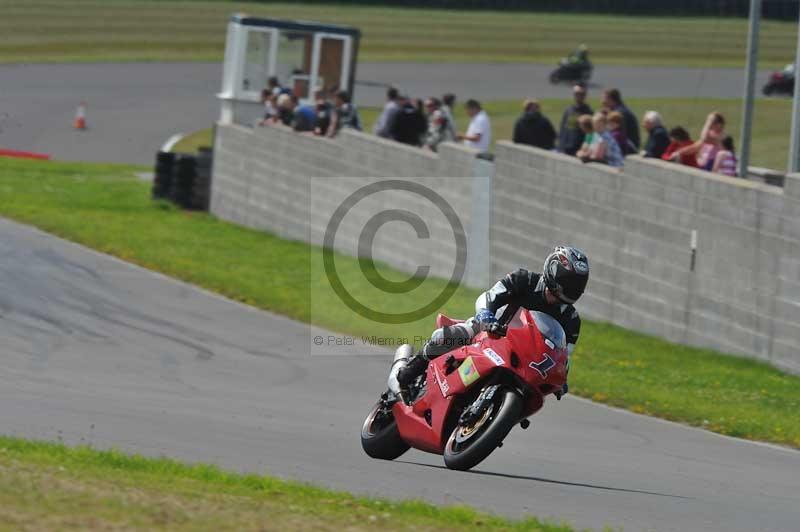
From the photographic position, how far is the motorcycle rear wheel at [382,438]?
938cm

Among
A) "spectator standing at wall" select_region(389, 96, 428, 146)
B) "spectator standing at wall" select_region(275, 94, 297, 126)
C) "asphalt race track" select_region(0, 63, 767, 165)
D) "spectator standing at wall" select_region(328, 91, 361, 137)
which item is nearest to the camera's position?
"spectator standing at wall" select_region(389, 96, 428, 146)

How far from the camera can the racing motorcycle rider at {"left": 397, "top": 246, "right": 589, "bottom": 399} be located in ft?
27.8

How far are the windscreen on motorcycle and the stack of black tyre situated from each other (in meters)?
17.6

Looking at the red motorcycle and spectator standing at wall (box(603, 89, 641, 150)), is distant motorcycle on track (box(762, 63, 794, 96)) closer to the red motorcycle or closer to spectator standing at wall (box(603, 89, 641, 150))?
spectator standing at wall (box(603, 89, 641, 150))

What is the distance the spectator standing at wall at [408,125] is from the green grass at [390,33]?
95.8ft

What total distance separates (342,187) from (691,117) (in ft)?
57.5

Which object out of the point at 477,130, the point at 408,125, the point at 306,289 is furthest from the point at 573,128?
the point at 306,289

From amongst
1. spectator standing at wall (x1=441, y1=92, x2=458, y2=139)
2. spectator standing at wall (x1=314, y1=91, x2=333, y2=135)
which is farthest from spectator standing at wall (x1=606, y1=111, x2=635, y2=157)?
spectator standing at wall (x1=314, y1=91, x2=333, y2=135)

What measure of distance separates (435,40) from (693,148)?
41.0 meters

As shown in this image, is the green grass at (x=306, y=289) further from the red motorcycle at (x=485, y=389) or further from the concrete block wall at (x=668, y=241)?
the red motorcycle at (x=485, y=389)

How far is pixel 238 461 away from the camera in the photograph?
28.8 feet

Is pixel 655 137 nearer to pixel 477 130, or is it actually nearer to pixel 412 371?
pixel 477 130

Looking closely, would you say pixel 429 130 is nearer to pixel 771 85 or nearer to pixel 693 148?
pixel 693 148

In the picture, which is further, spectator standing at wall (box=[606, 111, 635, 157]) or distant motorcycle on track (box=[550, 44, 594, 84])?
distant motorcycle on track (box=[550, 44, 594, 84])
